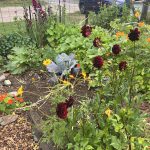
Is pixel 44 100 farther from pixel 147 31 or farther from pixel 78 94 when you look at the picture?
pixel 147 31

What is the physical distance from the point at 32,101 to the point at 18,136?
0.68 meters

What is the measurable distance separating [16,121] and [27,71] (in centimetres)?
135

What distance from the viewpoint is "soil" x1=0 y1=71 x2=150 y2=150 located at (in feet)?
12.0

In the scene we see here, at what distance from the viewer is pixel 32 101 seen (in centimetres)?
430

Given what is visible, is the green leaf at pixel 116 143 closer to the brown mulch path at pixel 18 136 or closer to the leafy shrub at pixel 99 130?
the leafy shrub at pixel 99 130

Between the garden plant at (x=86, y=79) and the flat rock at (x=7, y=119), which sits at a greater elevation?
the garden plant at (x=86, y=79)

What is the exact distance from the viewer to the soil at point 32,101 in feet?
12.0

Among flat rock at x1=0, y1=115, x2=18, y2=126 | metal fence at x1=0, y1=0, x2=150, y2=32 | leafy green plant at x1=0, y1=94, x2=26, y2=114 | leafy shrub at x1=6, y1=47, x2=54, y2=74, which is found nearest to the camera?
flat rock at x1=0, y1=115, x2=18, y2=126

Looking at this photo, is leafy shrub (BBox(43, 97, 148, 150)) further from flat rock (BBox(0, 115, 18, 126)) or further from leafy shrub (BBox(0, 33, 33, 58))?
leafy shrub (BBox(0, 33, 33, 58))

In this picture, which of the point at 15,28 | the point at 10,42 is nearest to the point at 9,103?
the point at 10,42

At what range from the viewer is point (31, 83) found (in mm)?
4801

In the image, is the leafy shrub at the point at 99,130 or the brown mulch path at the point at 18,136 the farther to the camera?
the brown mulch path at the point at 18,136

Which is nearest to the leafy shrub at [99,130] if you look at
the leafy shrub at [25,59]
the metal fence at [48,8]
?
the leafy shrub at [25,59]

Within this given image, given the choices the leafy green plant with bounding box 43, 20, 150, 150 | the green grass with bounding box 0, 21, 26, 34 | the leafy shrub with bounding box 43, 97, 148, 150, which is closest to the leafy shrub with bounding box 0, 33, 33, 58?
→ the green grass with bounding box 0, 21, 26, 34
